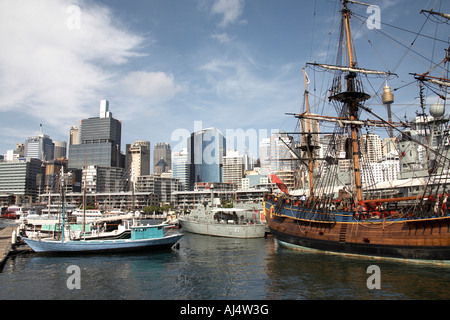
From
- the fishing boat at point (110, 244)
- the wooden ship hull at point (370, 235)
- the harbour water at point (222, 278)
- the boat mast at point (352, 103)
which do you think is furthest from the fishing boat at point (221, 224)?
the boat mast at point (352, 103)

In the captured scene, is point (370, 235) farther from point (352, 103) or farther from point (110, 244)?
point (110, 244)

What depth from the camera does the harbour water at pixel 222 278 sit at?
19797 millimetres

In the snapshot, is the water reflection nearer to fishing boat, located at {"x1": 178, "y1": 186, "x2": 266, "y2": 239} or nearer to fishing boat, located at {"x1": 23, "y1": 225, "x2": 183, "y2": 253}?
fishing boat, located at {"x1": 23, "y1": 225, "x2": 183, "y2": 253}

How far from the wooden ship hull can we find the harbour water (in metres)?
Answer: 1.08

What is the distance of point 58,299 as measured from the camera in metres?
19.5

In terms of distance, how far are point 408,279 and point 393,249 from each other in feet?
20.6

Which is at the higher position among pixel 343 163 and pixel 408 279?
pixel 343 163

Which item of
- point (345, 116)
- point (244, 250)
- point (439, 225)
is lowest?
point (244, 250)

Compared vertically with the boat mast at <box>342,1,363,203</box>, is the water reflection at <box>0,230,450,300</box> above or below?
below

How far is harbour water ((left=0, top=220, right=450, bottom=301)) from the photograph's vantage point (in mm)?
19797

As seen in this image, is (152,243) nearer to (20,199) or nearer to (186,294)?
(186,294)
